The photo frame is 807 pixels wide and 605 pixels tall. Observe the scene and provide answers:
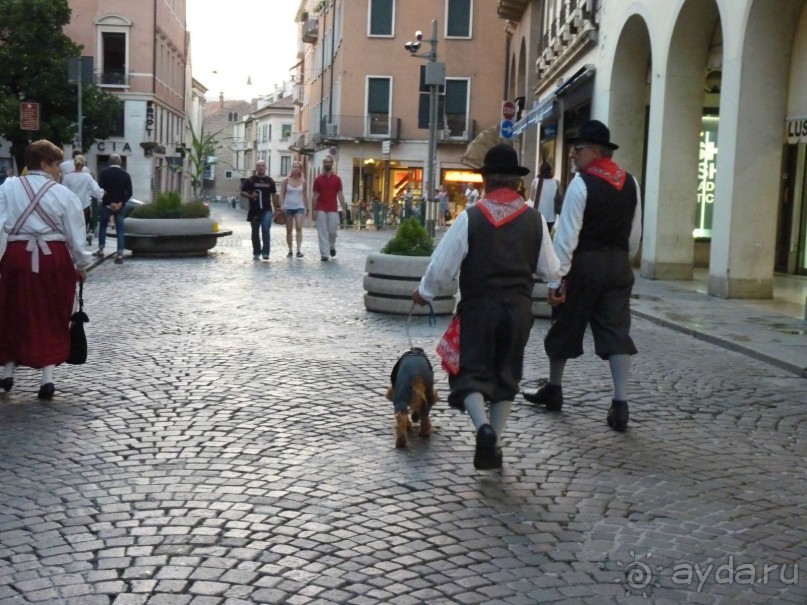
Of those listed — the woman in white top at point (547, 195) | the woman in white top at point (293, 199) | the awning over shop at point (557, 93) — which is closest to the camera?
the woman in white top at point (547, 195)

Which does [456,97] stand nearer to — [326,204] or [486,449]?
[326,204]

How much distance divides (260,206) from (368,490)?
15160 mm

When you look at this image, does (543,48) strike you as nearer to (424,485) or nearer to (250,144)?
(424,485)

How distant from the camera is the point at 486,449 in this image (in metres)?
5.59

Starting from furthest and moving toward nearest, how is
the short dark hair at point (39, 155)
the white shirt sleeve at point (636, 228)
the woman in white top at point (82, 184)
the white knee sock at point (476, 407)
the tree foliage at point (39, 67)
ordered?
1. the tree foliage at point (39, 67)
2. the woman in white top at point (82, 184)
3. the short dark hair at point (39, 155)
4. the white shirt sleeve at point (636, 228)
5. the white knee sock at point (476, 407)

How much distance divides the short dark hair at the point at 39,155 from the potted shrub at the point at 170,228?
12.6 metres

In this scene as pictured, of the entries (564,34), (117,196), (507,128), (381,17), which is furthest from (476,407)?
(381,17)

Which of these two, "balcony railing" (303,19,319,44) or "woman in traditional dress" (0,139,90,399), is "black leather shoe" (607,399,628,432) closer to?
"woman in traditional dress" (0,139,90,399)

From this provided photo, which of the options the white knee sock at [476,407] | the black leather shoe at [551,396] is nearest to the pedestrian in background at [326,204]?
the black leather shoe at [551,396]

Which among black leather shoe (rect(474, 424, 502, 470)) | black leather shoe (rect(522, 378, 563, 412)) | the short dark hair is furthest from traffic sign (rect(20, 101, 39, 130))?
black leather shoe (rect(474, 424, 502, 470))

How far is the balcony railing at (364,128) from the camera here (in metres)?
51.9

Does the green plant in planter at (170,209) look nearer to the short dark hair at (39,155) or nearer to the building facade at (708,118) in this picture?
the building facade at (708,118)

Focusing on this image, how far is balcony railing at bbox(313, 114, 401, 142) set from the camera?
170ft

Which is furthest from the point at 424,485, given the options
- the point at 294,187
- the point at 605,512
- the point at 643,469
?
the point at 294,187
